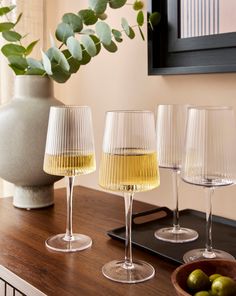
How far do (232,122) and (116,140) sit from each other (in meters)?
0.21

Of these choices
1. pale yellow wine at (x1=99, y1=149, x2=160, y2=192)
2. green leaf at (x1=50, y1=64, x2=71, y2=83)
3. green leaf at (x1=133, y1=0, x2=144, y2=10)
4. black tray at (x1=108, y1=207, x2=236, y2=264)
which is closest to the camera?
pale yellow wine at (x1=99, y1=149, x2=160, y2=192)

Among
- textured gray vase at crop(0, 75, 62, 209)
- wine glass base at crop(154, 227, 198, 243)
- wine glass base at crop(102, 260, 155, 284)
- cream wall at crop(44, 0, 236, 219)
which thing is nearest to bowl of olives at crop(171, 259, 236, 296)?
wine glass base at crop(102, 260, 155, 284)

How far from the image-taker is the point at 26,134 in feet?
3.75

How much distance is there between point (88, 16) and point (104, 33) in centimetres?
10

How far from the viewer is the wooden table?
73 centimetres

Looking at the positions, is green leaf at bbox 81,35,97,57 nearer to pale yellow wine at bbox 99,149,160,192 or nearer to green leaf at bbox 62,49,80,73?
green leaf at bbox 62,49,80,73

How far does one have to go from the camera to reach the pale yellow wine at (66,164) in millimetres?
907

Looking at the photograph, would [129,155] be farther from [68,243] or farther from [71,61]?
[71,61]

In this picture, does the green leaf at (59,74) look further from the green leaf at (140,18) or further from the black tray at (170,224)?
the black tray at (170,224)

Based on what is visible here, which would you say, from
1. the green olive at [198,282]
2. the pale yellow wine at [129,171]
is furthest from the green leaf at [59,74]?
the green olive at [198,282]

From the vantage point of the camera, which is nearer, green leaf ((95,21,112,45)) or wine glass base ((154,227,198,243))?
wine glass base ((154,227,198,243))

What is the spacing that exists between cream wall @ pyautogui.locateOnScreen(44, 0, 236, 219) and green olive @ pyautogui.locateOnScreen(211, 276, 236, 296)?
0.51 m

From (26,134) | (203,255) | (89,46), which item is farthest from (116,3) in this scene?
(203,255)

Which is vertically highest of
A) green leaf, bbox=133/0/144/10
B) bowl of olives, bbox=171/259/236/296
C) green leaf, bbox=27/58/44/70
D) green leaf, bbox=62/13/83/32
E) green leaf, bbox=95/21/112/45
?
green leaf, bbox=133/0/144/10
